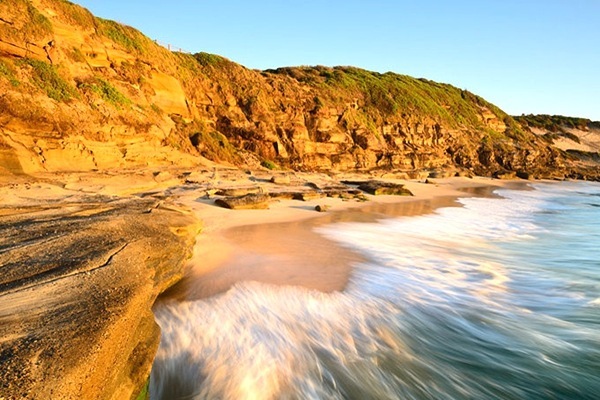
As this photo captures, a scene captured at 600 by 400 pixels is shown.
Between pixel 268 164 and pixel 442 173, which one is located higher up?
pixel 268 164

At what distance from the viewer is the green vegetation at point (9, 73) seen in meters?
8.57

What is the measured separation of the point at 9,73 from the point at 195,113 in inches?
337

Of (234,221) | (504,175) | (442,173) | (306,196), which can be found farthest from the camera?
(504,175)

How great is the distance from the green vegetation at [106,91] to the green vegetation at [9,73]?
198cm

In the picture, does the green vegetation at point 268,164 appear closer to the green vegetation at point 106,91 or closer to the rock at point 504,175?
the green vegetation at point 106,91

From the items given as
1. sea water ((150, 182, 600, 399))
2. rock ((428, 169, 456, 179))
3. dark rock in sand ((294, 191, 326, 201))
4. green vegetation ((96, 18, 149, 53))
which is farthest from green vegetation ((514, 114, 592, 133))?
sea water ((150, 182, 600, 399))

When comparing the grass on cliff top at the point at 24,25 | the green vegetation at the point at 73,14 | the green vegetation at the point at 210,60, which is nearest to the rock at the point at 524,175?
the green vegetation at the point at 210,60

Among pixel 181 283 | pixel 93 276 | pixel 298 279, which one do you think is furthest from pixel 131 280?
pixel 298 279

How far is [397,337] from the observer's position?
12.9 ft

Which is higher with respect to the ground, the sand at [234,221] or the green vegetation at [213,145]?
the green vegetation at [213,145]

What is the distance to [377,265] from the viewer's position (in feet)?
19.9

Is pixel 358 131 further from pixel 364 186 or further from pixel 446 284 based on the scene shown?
pixel 446 284

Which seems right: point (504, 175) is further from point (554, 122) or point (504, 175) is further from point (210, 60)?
point (554, 122)

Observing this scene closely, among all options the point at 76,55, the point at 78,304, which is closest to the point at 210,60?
the point at 76,55
